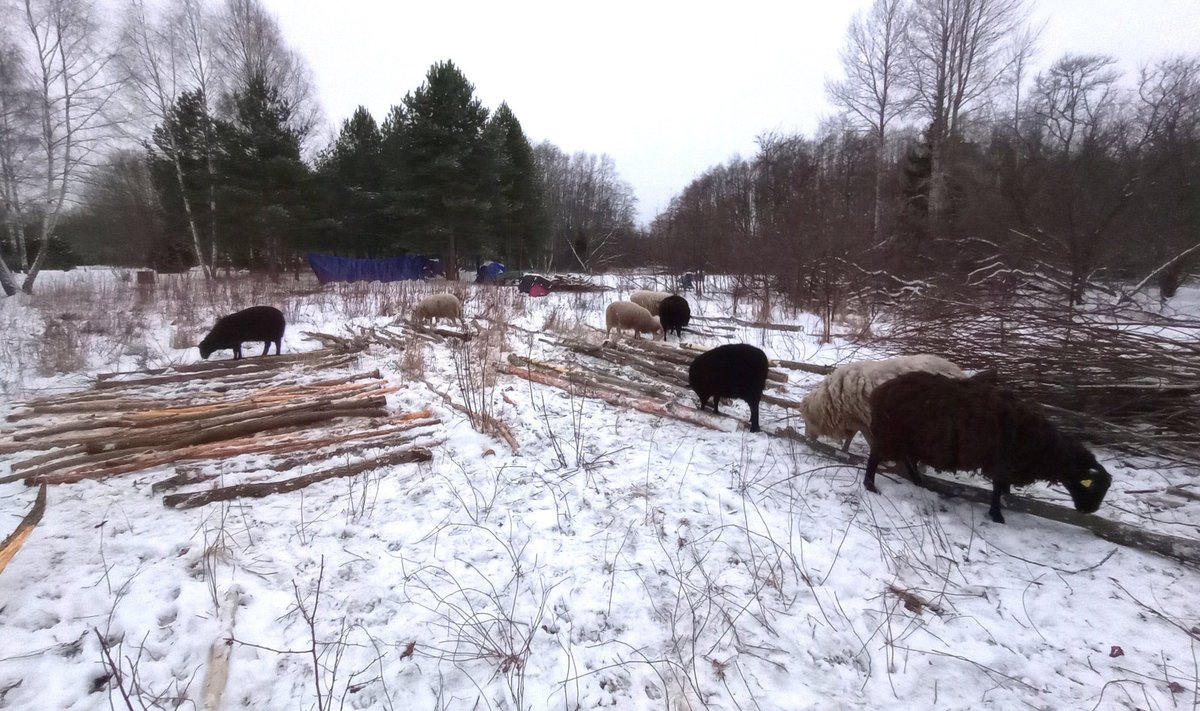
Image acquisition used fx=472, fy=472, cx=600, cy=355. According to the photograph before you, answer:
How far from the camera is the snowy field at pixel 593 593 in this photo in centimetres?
231

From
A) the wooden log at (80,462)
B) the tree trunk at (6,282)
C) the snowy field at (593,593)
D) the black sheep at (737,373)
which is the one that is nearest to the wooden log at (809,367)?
the black sheep at (737,373)

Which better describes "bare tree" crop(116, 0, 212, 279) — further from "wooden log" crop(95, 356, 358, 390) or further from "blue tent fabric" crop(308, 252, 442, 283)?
"wooden log" crop(95, 356, 358, 390)

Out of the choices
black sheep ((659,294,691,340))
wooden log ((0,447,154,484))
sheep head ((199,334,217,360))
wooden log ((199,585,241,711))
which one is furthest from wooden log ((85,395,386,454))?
black sheep ((659,294,691,340))

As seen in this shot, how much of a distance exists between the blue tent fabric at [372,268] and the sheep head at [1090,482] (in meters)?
26.7

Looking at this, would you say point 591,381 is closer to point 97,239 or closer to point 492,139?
point 492,139

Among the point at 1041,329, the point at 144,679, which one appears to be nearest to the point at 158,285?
the point at 144,679

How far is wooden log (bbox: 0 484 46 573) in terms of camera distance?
105 inches

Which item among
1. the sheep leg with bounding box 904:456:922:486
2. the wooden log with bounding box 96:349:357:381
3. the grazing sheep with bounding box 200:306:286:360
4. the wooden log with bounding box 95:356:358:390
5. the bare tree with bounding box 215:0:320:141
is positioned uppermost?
the bare tree with bounding box 215:0:320:141

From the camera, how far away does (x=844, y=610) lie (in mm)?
2832

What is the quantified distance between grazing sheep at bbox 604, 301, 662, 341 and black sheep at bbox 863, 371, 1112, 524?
730 centimetres

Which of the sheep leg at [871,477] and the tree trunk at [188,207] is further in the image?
the tree trunk at [188,207]

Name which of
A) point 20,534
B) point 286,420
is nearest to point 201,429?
point 286,420

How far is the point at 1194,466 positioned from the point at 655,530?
16.0 ft

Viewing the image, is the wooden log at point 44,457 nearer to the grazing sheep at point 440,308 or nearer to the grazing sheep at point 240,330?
the grazing sheep at point 240,330
